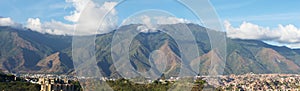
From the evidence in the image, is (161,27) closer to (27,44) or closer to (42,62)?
(42,62)

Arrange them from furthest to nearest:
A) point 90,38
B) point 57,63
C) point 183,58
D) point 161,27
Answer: point 57,63 → point 161,27 → point 183,58 → point 90,38

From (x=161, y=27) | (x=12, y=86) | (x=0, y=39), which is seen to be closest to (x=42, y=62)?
(x=0, y=39)

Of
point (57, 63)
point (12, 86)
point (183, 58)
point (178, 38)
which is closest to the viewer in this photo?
point (178, 38)

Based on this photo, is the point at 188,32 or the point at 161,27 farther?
the point at 161,27

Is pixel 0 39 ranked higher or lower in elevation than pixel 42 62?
higher

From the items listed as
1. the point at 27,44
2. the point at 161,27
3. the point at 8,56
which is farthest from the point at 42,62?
the point at 161,27

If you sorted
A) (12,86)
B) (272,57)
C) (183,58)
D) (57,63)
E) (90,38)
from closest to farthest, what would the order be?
1. (90,38)
2. (183,58)
3. (12,86)
4. (57,63)
5. (272,57)

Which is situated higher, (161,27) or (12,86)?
(161,27)

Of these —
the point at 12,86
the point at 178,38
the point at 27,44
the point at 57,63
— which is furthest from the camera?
the point at 27,44

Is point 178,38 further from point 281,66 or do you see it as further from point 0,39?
point 0,39
